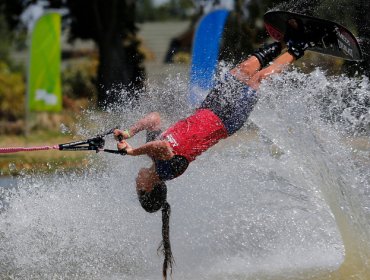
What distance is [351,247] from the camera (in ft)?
18.8

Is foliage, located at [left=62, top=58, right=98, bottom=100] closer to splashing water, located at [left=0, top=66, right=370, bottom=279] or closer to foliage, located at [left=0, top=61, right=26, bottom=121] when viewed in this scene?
foliage, located at [left=0, top=61, right=26, bottom=121]

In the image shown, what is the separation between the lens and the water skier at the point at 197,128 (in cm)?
575

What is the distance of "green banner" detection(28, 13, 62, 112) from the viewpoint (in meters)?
14.5

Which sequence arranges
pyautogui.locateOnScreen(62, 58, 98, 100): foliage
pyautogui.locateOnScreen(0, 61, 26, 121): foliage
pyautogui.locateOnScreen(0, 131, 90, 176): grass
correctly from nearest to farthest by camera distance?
pyautogui.locateOnScreen(0, 131, 90, 176): grass → pyautogui.locateOnScreen(0, 61, 26, 121): foliage → pyautogui.locateOnScreen(62, 58, 98, 100): foliage

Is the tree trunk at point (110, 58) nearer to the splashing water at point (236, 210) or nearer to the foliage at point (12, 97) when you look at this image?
the foliage at point (12, 97)

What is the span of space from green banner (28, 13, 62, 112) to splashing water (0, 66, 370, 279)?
761 cm

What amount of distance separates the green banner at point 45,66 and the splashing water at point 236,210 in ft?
25.0

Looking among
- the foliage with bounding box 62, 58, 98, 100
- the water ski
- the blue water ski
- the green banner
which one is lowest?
the foliage with bounding box 62, 58, 98, 100

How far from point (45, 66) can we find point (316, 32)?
8717 mm

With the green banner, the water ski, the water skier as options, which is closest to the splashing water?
the water skier

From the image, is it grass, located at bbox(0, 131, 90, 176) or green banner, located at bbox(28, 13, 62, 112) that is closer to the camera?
grass, located at bbox(0, 131, 90, 176)

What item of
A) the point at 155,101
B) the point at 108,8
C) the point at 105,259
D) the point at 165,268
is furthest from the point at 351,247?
the point at 108,8

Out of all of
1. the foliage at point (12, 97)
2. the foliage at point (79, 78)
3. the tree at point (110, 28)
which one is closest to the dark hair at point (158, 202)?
the tree at point (110, 28)

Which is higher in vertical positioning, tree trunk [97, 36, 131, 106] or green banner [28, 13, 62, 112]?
green banner [28, 13, 62, 112]
